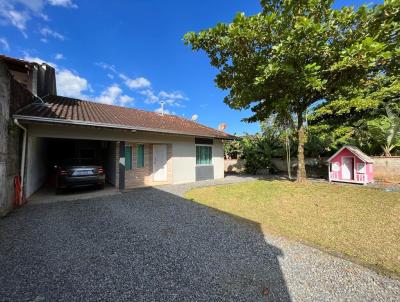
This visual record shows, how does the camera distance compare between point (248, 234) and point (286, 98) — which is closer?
point (248, 234)

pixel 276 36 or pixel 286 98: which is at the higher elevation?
pixel 276 36

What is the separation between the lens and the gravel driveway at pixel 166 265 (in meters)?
2.47

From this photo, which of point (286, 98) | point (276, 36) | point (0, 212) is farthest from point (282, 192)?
point (0, 212)

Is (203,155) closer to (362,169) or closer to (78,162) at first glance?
(78,162)

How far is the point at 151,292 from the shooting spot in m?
2.48

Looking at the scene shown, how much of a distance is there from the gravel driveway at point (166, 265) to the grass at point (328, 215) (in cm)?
64

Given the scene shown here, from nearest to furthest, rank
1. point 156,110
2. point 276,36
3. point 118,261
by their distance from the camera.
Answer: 1. point 118,261
2. point 276,36
3. point 156,110

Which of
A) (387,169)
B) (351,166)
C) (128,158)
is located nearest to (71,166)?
(128,158)

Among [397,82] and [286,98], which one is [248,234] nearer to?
[286,98]

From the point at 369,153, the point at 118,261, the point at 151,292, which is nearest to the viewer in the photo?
the point at 151,292

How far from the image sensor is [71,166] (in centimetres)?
828

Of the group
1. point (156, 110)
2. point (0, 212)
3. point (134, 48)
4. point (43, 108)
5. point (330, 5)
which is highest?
point (134, 48)

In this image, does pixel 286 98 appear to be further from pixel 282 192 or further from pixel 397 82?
pixel 397 82

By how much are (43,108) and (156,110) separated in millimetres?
9052
